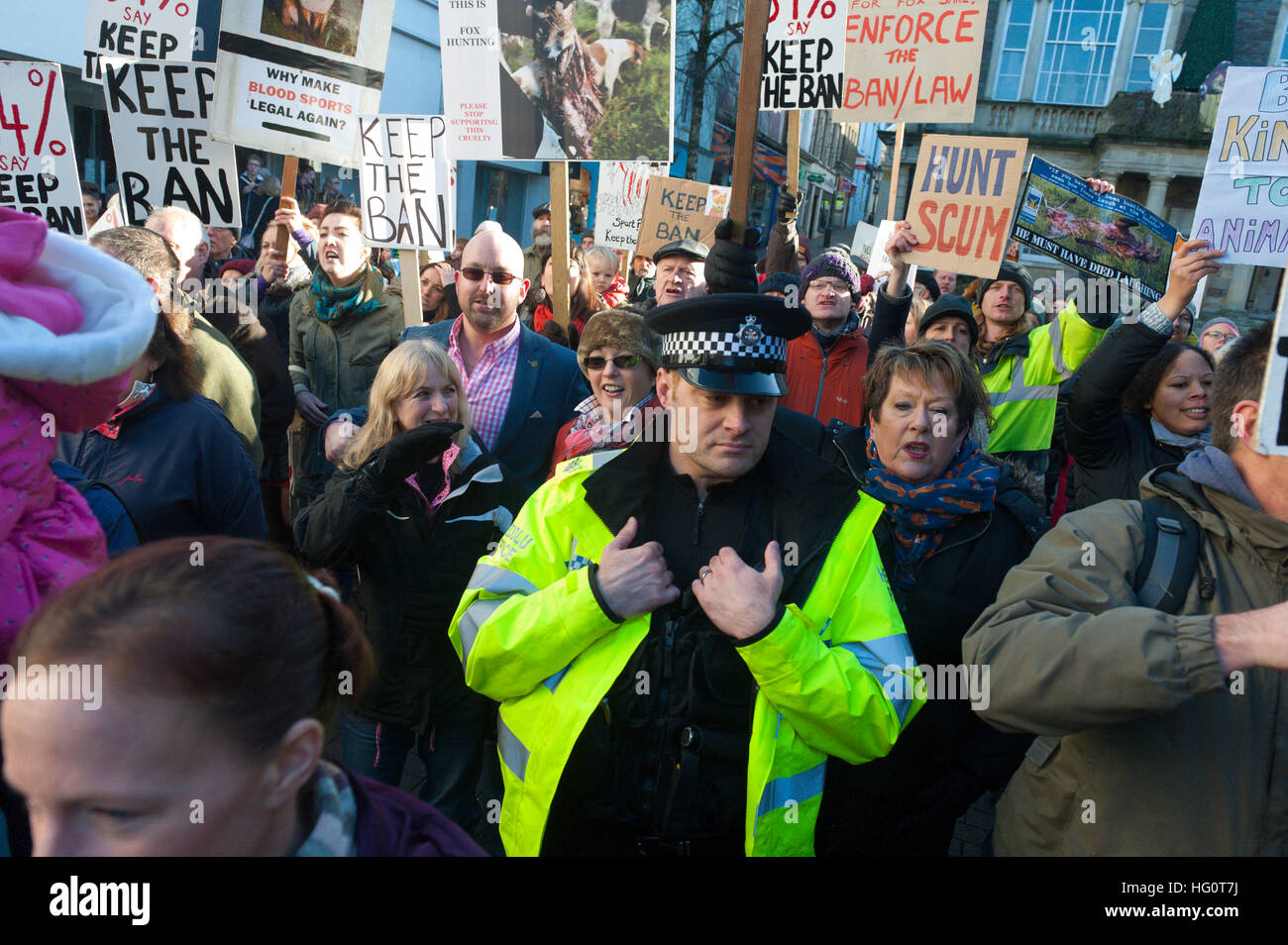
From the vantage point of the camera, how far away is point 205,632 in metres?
1.20

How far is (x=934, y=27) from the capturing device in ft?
18.8

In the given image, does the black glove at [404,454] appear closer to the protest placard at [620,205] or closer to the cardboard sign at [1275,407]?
the cardboard sign at [1275,407]

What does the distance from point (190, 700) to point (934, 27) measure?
6.06 metres

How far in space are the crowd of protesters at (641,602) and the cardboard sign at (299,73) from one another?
193 cm

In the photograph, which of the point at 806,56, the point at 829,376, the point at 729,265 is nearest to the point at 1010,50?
the point at 806,56

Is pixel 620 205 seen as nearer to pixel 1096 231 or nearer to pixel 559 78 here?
pixel 559 78

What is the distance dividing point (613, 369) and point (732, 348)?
60.1 inches

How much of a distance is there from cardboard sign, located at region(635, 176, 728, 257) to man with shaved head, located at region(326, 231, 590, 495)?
404 cm

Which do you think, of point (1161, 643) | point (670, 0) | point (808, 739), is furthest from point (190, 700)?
point (670, 0)

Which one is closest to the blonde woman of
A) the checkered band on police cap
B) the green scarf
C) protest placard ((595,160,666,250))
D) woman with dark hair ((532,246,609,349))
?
the checkered band on police cap

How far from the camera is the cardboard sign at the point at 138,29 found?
16.4 feet

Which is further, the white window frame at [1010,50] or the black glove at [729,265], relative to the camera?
the white window frame at [1010,50]

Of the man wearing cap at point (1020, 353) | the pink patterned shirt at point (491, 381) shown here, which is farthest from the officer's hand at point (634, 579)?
the man wearing cap at point (1020, 353)
